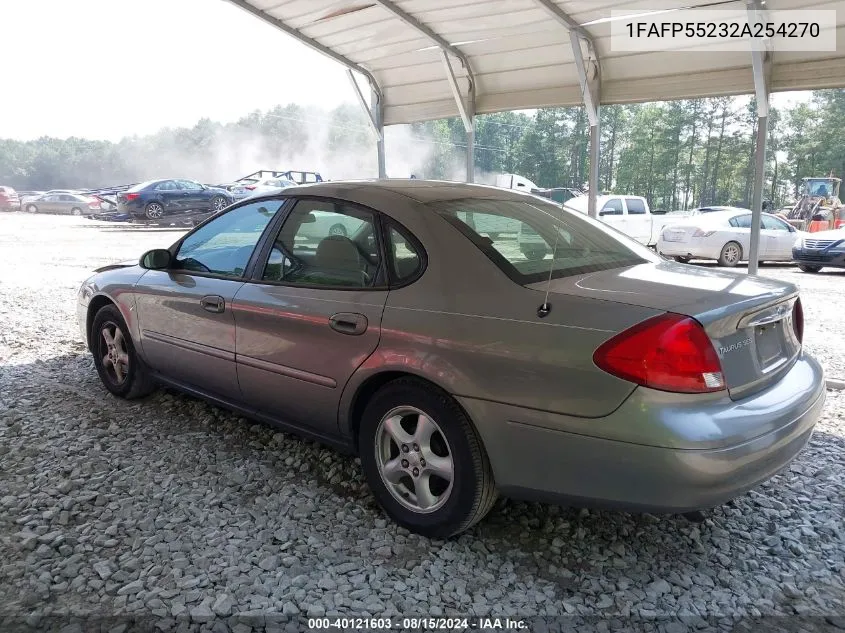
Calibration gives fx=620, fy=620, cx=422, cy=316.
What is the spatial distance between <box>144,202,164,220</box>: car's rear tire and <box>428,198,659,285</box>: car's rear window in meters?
20.6

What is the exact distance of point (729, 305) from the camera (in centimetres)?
220

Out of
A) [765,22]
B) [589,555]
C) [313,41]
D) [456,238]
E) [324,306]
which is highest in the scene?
[313,41]

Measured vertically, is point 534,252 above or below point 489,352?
above

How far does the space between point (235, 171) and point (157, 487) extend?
4531 centimetres

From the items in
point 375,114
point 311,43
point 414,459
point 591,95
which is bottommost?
point 414,459

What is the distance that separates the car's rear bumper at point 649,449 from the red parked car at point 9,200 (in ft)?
127

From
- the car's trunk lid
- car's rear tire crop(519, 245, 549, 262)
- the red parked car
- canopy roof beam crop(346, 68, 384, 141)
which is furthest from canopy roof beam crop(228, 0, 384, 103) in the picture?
the red parked car

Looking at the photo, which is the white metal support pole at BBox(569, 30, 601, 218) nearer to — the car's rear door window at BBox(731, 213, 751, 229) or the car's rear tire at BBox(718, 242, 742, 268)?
the car's rear tire at BBox(718, 242, 742, 268)

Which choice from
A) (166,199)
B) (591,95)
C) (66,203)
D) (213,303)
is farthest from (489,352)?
(66,203)

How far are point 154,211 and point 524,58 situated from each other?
1614cm

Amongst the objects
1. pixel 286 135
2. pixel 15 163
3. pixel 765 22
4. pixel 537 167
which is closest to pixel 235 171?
pixel 286 135

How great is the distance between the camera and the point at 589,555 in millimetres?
2500

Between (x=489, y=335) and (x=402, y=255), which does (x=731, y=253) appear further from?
(x=489, y=335)

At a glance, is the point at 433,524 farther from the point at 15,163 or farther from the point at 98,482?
the point at 15,163
